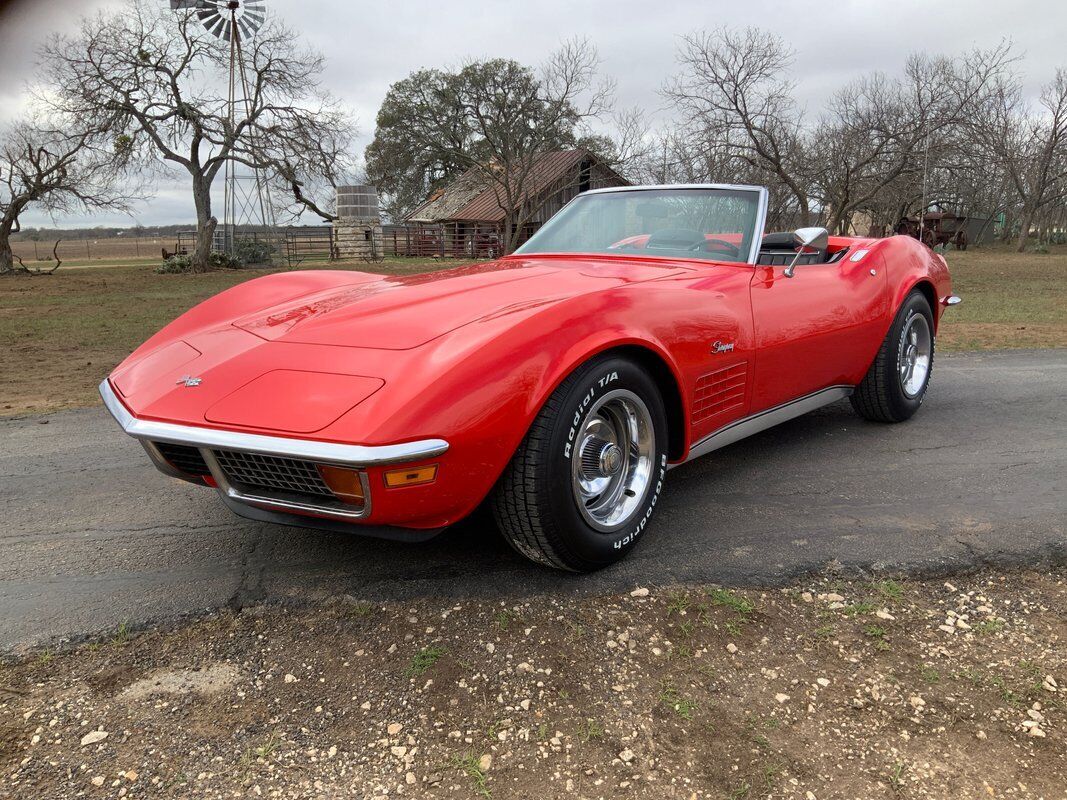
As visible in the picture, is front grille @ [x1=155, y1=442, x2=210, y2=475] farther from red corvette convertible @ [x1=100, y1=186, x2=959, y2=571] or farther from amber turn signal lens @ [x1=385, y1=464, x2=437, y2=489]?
amber turn signal lens @ [x1=385, y1=464, x2=437, y2=489]

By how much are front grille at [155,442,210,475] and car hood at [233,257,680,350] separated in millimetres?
454

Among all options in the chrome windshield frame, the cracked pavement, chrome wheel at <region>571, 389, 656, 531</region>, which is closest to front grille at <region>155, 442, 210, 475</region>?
the cracked pavement

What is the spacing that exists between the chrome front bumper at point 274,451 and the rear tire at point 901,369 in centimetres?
303

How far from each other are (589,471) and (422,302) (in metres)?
0.81

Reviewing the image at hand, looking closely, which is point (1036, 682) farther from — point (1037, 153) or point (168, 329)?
point (1037, 153)

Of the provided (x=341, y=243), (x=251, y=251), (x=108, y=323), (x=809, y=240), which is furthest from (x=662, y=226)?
(x=341, y=243)

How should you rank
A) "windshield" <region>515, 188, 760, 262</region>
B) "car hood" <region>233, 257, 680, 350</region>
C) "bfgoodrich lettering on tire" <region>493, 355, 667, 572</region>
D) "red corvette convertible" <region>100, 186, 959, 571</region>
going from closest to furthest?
"red corvette convertible" <region>100, 186, 959, 571</region> → "bfgoodrich lettering on tire" <region>493, 355, 667, 572</region> → "car hood" <region>233, 257, 680, 350</region> → "windshield" <region>515, 188, 760, 262</region>

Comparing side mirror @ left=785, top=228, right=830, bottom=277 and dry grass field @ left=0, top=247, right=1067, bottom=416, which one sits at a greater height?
side mirror @ left=785, top=228, right=830, bottom=277

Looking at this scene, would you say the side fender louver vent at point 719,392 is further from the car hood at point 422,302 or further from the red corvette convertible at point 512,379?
the car hood at point 422,302

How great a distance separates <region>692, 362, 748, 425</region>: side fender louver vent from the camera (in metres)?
2.81

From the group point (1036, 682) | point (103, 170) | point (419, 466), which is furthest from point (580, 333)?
point (103, 170)

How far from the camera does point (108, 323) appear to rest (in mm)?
11203

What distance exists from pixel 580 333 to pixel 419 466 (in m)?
0.67

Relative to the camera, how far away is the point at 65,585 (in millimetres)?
2533
